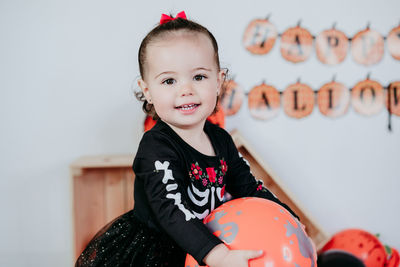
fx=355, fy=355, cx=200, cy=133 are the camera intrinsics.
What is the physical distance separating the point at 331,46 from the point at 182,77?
1.08 meters

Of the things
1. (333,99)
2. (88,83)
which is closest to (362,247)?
(333,99)

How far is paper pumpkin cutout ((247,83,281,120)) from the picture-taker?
1641 millimetres

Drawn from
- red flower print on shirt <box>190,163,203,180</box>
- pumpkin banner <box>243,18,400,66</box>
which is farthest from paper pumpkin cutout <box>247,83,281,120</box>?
red flower print on shirt <box>190,163,203,180</box>

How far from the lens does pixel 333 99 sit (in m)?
1.69

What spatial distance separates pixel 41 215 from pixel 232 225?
1110 mm

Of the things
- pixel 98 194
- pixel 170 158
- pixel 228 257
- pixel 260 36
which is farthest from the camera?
pixel 260 36

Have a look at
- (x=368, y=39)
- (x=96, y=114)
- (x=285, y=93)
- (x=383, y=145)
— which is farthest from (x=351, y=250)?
(x=96, y=114)

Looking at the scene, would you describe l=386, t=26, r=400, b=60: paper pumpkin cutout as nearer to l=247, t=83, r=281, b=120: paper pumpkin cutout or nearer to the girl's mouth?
l=247, t=83, r=281, b=120: paper pumpkin cutout

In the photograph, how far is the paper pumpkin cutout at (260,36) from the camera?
1.62 meters

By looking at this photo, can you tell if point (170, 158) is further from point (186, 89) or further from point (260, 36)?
point (260, 36)

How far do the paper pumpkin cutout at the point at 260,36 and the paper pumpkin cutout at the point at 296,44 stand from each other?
57 mm

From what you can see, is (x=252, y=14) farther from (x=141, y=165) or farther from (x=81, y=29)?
(x=141, y=165)

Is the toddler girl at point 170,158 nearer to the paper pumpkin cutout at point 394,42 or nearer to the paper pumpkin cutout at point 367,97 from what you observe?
the paper pumpkin cutout at point 367,97

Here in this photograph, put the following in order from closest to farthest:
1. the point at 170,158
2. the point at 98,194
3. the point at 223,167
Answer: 1. the point at 170,158
2. the point at 223,167
3. the point at 98,194
